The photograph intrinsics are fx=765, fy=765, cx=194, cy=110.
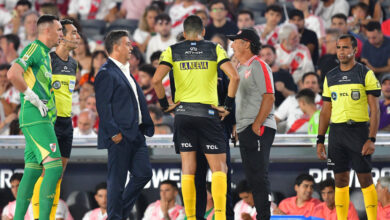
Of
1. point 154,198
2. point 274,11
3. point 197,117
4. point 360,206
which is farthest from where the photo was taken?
point 274,11

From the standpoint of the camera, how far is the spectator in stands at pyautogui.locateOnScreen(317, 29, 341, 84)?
1142 centimetres

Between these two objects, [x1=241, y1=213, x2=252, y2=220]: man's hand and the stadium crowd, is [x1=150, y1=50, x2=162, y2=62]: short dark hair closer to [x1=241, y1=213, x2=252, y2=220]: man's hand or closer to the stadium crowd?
the stadium crowd

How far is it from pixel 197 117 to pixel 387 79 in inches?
158

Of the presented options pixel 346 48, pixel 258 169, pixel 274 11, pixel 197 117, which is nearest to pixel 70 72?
pixel 197 117

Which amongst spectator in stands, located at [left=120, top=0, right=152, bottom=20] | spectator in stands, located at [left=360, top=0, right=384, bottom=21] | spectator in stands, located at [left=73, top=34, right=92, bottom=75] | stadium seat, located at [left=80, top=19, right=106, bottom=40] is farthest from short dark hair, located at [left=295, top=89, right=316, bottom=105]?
stadium seat, located at [left=80, top=19, right=106, bottom=40]

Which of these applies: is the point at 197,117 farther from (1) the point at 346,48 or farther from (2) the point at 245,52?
(1) the point at 346,48

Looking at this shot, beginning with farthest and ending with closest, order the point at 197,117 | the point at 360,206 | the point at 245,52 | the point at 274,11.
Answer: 1. the point at 274,11
2. the point at 360,206
3. the point at 245,52
4. the point at 197,117

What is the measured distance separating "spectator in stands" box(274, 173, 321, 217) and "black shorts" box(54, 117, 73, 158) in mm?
2822

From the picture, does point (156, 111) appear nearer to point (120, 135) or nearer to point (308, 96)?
point (308, 96)

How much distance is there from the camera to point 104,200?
32.3ft

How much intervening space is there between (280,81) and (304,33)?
1.58 m

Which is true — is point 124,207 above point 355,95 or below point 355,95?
below

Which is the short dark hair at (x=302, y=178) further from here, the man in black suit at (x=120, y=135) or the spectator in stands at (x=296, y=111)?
the man in black suit at (x=120, y=135)

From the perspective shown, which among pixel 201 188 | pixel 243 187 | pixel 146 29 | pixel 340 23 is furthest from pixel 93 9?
pixel 201 188
